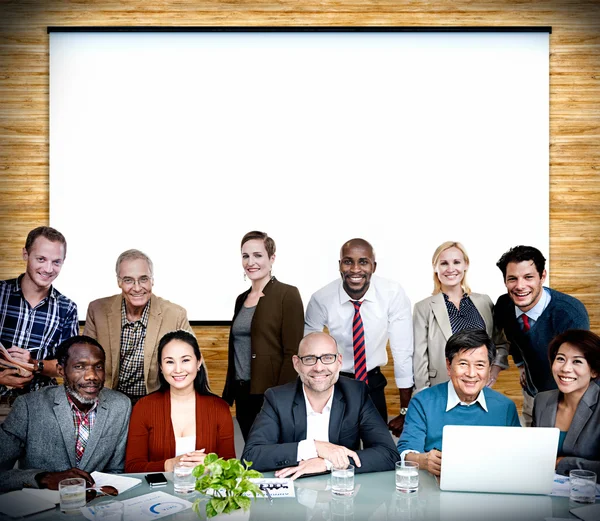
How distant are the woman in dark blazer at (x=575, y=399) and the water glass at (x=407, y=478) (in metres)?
0.69

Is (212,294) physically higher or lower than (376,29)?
lower

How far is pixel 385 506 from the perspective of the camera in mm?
2195

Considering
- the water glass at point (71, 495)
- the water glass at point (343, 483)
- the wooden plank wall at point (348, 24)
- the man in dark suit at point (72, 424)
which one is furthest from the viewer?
the wooden plank wall at point (348, 24)

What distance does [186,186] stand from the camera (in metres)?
5.45

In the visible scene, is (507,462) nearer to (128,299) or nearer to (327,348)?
(327,348)

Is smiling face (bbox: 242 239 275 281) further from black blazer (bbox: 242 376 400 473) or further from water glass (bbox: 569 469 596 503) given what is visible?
water glass (bbox: 569 469 596 503)

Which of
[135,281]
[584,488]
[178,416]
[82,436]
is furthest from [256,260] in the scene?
[584,488]

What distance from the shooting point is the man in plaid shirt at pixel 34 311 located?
11.8 feet

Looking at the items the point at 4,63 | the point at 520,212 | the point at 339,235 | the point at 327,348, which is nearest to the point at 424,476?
the point at 327,348

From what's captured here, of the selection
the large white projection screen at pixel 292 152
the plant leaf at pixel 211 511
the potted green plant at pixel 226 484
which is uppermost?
the large white projection screen at pixel 292 152

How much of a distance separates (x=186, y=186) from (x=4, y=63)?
5.76ft

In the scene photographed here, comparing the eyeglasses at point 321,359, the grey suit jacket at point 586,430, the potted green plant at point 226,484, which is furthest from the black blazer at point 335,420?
the grey suit jacket at point 586,430

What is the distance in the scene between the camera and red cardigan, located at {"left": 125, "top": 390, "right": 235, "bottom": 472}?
286 cm

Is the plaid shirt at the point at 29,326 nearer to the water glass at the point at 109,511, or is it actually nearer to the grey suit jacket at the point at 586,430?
the water glass at the point at 109,511
